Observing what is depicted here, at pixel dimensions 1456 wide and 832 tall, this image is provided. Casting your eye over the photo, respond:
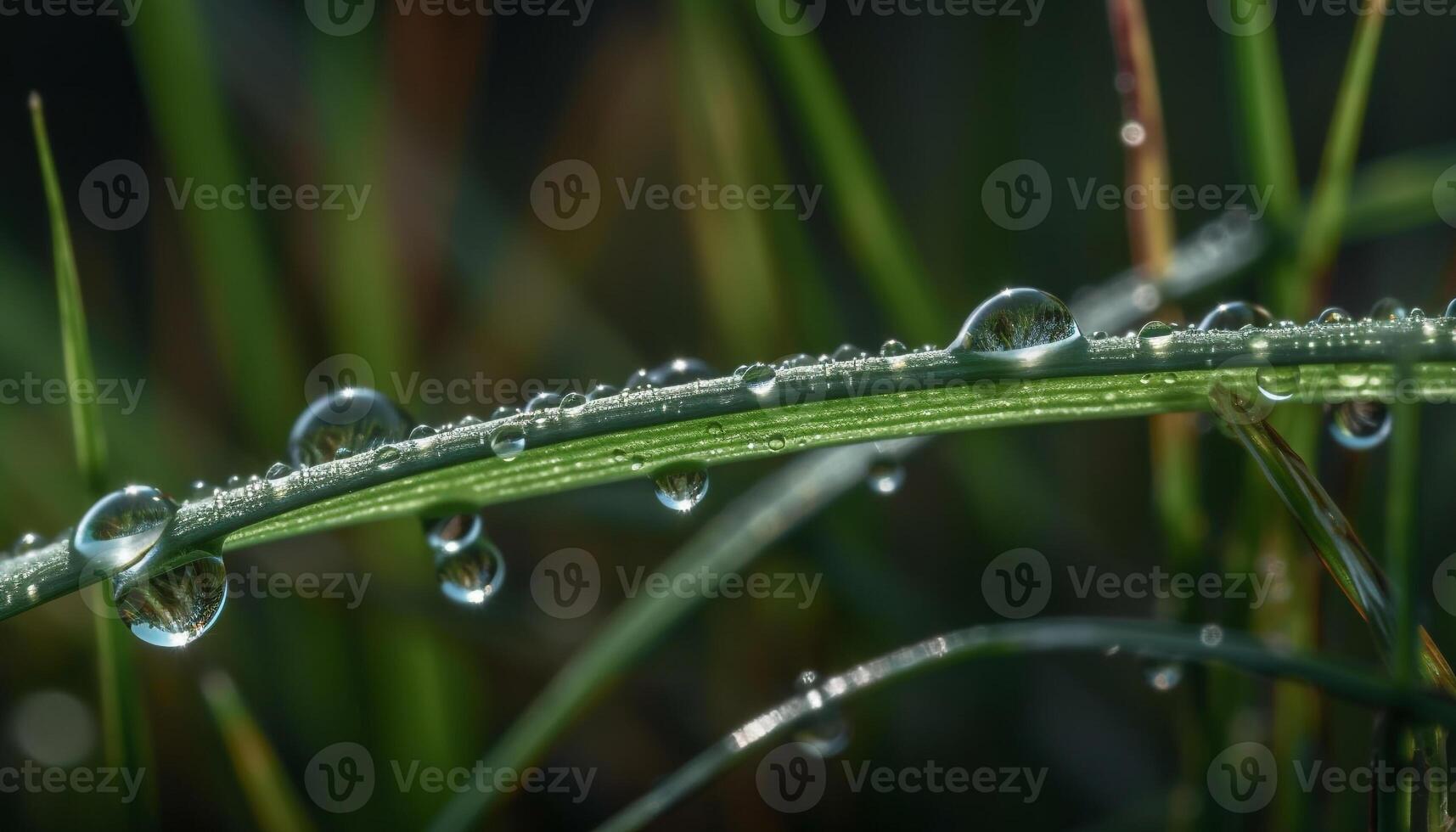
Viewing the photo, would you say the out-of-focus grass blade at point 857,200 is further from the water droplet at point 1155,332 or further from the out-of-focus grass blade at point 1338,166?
the water droplet at point 1155,332

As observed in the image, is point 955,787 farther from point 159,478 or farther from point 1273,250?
point 159,478

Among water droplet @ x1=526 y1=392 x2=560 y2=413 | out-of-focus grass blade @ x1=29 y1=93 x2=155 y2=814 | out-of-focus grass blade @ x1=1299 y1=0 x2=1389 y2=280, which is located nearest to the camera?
water droplet @ x1=526 y1=392 x2=560 y2=413

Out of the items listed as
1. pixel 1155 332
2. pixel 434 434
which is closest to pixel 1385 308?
pixel 1155 332

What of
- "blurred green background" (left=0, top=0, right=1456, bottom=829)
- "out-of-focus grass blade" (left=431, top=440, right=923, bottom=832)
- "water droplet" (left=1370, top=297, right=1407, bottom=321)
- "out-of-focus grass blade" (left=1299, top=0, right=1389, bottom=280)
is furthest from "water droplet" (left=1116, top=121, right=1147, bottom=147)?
"out-of-focus grass blade" (left=431, top=440, right=923, bottom=832)

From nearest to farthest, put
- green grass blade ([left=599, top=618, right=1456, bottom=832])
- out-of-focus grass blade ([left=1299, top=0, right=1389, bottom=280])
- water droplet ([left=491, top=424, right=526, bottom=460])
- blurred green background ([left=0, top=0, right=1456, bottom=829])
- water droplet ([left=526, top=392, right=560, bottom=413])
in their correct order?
green grass blade ([left=599, top=618, right=1456, bottom=832])
water droplet ([left=491, top=424, right=526, bottom=460])
water droplet ([left=526, top=392, right=560, bottom=413])
out-of-focus grass blade ([left=1299, top=0, right=1389, bottom=280])
blurred green background ([left=0, top=0, right=1456, bottom=829])

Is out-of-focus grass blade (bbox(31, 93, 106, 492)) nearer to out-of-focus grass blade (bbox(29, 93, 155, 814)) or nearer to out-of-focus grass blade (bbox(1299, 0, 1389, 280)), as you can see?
out-of-focus grass blade (bbox(29, 93, 155, 814))

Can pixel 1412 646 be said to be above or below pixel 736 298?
below

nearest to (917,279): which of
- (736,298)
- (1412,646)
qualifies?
(736,298)
